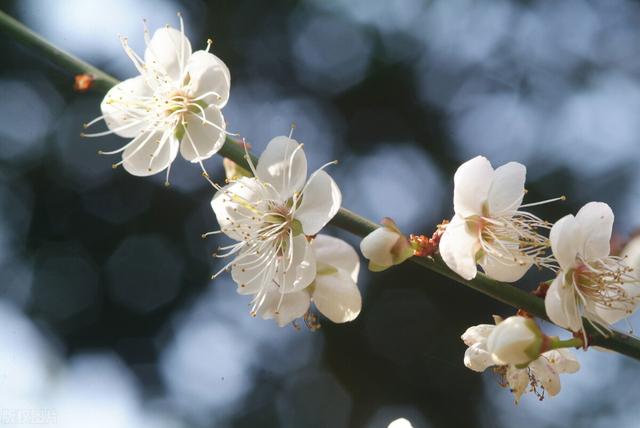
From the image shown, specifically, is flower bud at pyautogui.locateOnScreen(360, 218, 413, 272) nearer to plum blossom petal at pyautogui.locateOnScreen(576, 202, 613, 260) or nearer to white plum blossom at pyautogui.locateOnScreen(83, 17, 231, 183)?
plum blossom petal at pyautogui.locateOnScreen(576, 202, 613, 260)

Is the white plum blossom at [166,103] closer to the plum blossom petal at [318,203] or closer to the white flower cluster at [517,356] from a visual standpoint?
the plum blossom petal at [318,203]

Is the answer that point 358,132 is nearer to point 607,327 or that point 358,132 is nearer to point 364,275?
point 364,275

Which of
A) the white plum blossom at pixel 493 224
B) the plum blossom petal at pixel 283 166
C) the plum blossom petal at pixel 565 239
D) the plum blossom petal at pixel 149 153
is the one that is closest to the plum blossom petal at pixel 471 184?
the white plum blossom at pixel 493 224

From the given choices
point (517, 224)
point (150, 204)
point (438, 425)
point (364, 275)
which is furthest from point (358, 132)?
point (517, 224)

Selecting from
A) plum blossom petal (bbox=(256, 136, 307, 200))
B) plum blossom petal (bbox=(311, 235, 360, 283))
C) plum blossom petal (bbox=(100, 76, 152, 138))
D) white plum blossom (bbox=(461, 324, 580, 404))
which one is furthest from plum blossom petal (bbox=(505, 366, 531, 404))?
plum blossom petal (bbox=(100, 76, 152, 138))

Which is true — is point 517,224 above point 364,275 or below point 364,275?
above

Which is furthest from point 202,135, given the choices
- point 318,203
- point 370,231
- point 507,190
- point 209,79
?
point 507,190
